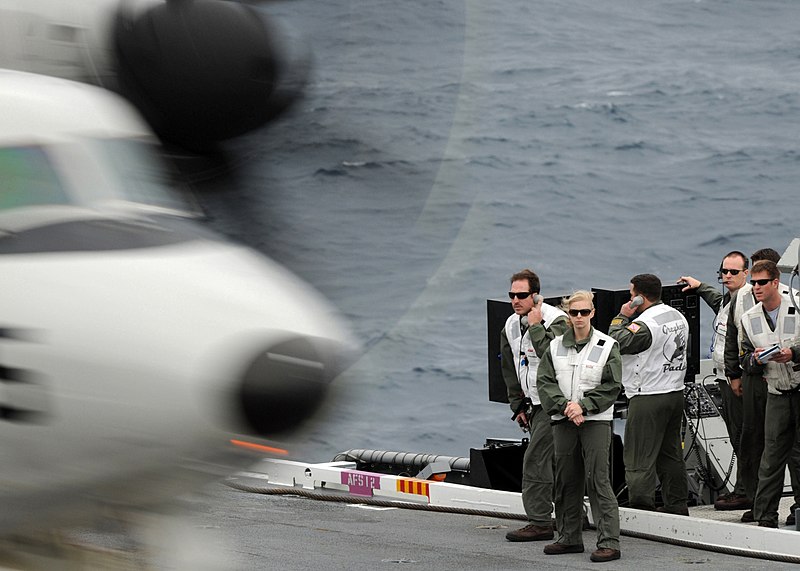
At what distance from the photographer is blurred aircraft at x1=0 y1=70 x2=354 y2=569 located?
197 inches

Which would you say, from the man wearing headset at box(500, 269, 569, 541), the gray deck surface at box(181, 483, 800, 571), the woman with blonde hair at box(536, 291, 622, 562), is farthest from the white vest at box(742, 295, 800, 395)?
the man wearing headset at box(500, 269, 569, 541)

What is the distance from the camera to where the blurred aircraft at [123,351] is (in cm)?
500

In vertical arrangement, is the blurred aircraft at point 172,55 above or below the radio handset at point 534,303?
above

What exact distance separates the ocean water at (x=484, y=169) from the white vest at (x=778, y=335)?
2818 millimetres

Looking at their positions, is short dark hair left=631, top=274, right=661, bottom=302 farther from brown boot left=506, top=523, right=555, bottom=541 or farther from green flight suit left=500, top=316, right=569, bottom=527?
brown boot left=506, top=523, right=555, bottom=541

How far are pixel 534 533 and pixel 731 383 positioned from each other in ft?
7.57

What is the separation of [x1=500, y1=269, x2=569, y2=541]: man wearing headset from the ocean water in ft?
3.71

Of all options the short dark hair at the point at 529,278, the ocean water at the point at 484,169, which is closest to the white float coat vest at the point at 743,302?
the short dark hair at the point at 529,278

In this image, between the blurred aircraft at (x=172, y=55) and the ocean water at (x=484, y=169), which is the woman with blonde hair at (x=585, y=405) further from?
the blurred aircraft at (x=172, y=55)

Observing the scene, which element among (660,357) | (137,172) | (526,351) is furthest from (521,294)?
(137,172)

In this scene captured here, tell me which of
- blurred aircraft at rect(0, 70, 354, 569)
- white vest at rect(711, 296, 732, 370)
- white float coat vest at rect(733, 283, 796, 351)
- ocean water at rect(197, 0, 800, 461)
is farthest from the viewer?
white vest at rect(711, 296, 732, 370)

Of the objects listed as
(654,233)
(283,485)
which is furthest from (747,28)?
(283,485)

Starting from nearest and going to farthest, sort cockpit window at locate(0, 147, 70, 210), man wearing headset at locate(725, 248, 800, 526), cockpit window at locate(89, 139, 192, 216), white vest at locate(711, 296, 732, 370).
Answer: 1. cockpit window at locate(0, 147, 70, 210)
2. cockpit window at locate(89, 139, 192, 216)
3. man wearing headset at locate(725, 248, 800, 526)
4. white vest at locate(711, 296, 732, 370)

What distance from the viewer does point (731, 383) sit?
39.2ft
